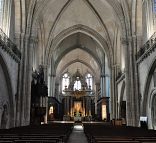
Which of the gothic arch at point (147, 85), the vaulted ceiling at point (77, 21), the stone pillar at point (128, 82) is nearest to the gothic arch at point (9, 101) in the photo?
the stone pillar at point (128, 82)

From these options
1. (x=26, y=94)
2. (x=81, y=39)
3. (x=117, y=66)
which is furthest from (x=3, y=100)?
(x=81, y=39)

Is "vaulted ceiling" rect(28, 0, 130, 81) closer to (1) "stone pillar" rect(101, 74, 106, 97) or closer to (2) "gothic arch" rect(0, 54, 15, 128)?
(1) "stone pillar" rect(101, 74, 106, 97)

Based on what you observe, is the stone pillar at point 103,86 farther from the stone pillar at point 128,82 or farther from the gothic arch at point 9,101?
the gothic arch at point 9,101

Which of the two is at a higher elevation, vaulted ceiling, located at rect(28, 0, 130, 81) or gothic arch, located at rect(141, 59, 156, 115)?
vaulted ceiling, located at rect(28, 0, 130, 81)

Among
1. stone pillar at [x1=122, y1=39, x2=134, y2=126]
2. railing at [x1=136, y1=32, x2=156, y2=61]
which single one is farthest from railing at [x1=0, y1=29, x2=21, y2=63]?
railing at [x1=136, y1=32, x2=156, y2=61]

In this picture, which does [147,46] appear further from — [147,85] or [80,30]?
[80,30]

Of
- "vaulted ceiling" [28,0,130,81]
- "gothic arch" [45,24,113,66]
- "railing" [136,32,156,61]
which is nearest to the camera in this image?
"railing" [136,32,156,61]

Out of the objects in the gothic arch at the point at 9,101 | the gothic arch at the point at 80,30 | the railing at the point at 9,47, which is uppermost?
the gothic arch at the point at 80,30

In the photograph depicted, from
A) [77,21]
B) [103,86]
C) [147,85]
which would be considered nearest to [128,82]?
[147,85]

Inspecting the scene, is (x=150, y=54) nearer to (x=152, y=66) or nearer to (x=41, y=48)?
(x=152, y=66)

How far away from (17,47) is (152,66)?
38.7 ft

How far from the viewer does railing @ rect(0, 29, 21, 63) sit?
17.8m

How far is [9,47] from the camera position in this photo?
754 inches

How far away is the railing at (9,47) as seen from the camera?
17.8 metres
